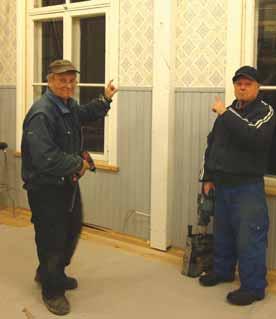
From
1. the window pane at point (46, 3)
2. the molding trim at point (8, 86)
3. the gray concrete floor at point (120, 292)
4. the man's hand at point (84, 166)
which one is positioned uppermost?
the window pane at point (46, 3)

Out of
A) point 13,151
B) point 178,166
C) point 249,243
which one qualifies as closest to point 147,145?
point 178,166

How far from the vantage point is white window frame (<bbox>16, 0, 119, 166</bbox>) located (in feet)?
14.5

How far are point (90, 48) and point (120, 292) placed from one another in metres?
2.45

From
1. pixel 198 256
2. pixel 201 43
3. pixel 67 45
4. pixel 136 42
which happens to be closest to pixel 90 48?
pixel 67 45

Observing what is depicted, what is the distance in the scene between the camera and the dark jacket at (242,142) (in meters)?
3.00

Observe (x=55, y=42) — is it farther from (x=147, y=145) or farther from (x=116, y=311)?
(x=116, y=311)

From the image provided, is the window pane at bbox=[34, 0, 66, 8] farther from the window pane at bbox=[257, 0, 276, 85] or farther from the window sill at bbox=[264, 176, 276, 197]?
the window sill at bbox=[264, 176, 276, 197]

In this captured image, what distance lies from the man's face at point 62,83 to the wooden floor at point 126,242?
→ 1577 mm

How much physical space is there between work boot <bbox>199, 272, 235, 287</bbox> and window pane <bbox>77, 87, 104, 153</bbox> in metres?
1.76

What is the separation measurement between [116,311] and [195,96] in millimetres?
1754

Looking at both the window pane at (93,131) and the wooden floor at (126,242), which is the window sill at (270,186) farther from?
the window pane at (93,131)

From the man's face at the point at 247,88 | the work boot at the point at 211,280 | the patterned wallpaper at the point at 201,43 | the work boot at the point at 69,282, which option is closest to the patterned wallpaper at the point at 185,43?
the patterned wallpaper at the point at 201,43

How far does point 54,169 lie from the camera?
2.82m

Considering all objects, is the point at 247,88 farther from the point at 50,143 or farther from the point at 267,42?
the point at 50,143
